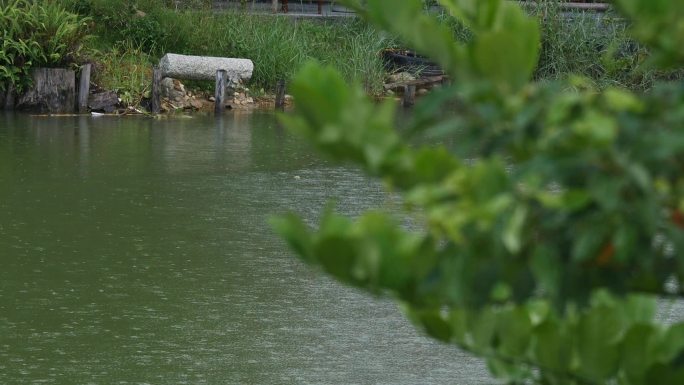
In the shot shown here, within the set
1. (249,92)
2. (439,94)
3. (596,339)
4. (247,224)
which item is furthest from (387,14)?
(249,92)

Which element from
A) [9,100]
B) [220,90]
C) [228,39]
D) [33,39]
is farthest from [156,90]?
[228,39]

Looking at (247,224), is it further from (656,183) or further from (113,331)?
(656,183)

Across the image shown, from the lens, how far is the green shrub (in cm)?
1634

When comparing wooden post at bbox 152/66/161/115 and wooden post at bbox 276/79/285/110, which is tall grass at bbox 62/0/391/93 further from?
wooden post at bbox 152/66/161/115

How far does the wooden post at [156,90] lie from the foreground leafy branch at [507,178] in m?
15.5

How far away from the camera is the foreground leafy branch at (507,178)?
1.20m

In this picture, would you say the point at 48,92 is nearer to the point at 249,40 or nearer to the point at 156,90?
the point at 156,90

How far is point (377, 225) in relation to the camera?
1.30 m

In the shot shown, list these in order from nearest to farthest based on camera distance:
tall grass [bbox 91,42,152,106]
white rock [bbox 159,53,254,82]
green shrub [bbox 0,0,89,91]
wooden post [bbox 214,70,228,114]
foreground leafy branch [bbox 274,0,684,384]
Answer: foreground leafy branch [bbox 274,0,684,384]
green shrub [bbox 0,0,89,91]
tall grass [bbox 91,42,152,106]
wooden post [bbox 214,70,228,114]
white rock [bbox 159,53,254,82]

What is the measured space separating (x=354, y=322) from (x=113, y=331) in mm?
1226

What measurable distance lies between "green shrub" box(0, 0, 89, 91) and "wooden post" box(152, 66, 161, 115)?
113 centimetres

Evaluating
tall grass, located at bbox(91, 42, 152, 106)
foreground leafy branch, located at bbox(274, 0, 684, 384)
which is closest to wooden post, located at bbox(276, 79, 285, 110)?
tall grass, located at bbox(91, 42, 152, 106)

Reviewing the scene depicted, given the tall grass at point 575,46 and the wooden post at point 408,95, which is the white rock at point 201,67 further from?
the tall grass at point 575,46

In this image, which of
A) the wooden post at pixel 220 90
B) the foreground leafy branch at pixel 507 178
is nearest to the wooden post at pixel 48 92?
the wooden post at pixel 220 90
